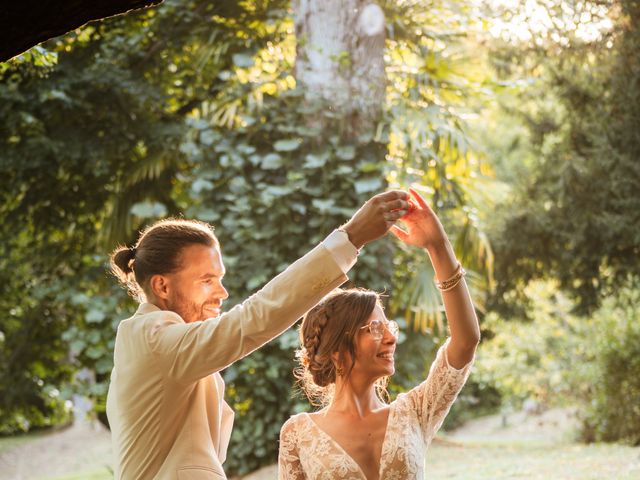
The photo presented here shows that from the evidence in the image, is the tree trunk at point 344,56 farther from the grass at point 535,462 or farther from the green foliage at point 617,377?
the green foliage at point 617,377

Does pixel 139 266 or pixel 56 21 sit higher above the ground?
pixel 56 21

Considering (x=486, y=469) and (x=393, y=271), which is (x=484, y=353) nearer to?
(x=486, y=469)

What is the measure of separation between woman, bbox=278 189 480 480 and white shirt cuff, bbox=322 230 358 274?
0.47m

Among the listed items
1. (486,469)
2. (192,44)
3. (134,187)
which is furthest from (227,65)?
(486,469)

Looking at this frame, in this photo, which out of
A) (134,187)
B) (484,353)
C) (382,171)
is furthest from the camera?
(484,353)

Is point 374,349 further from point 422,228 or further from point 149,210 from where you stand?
point 149,210

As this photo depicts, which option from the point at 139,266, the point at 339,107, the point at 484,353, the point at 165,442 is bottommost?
the point at 484,353

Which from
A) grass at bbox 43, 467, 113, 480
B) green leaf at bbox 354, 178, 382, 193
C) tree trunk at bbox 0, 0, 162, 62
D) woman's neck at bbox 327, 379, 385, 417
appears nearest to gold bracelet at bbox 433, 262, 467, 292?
woman's neck at bbox 327, 379, 385, 417

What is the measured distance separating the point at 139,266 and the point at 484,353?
43.5ft

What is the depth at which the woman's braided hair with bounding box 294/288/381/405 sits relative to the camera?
110 inches

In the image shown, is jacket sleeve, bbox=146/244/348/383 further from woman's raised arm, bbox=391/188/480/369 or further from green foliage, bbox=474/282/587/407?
green foliage, bbox=474/282/587/407

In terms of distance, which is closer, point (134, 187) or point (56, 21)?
point (56, 21)

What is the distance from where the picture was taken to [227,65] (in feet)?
27.4

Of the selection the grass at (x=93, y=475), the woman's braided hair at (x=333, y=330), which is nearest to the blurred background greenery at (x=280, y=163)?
the grass at (x=93, y=475)
